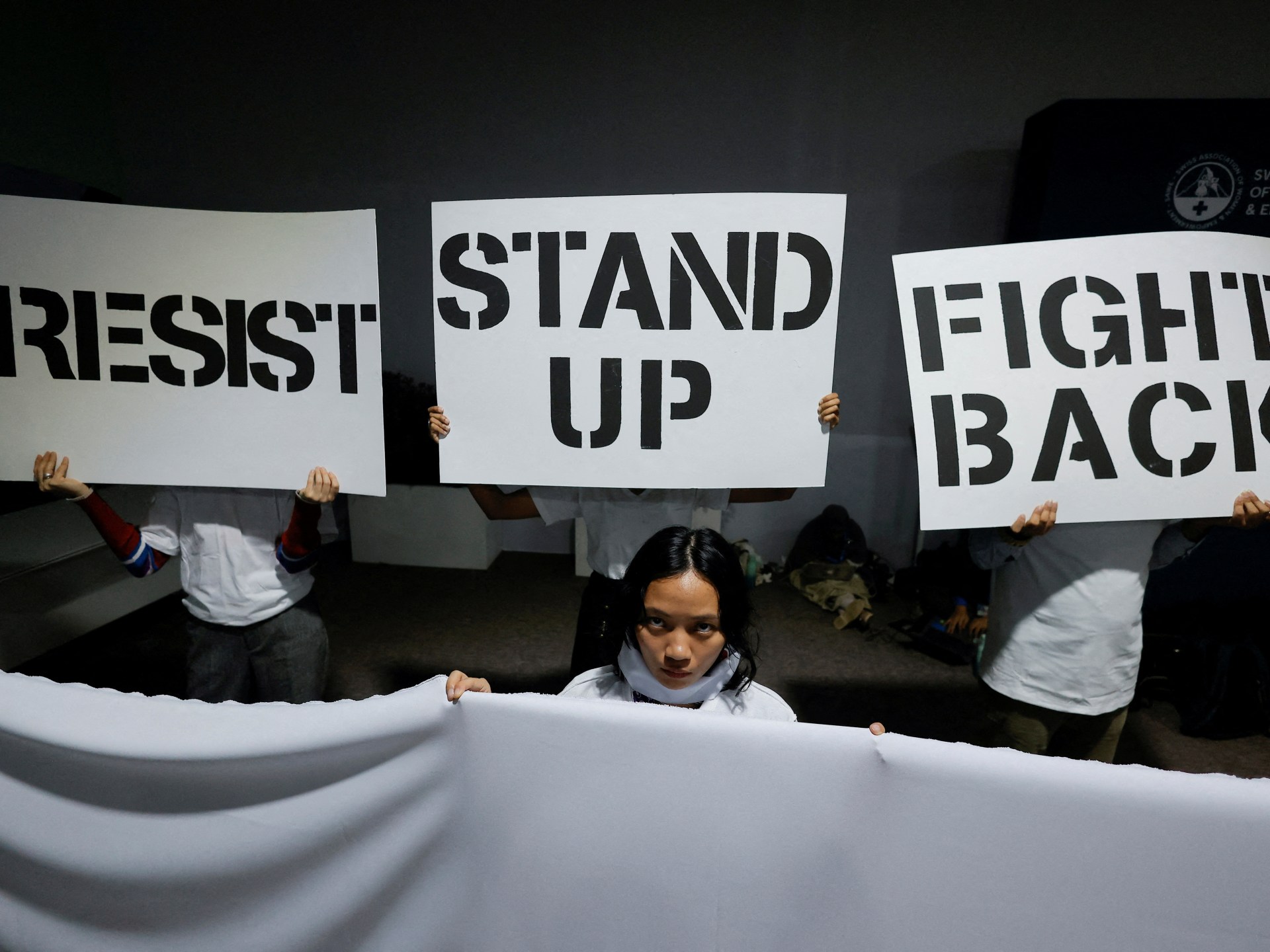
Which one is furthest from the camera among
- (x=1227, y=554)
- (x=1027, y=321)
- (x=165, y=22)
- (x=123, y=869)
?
(x=165, y=22)

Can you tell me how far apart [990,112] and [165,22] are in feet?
14.7

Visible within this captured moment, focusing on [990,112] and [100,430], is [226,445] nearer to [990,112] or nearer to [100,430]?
[100,430]

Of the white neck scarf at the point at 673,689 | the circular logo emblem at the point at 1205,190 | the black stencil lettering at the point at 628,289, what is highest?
the circular logo emblem at the point at 1205,190

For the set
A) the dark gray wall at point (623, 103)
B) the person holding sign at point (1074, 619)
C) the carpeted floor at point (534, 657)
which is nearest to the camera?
the person holding sign at point (1074, 619)

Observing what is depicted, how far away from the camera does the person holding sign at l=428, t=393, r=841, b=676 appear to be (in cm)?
136

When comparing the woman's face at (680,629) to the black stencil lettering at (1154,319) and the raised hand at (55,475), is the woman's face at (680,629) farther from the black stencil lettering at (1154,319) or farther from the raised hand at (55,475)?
the raised hand at (55,475)

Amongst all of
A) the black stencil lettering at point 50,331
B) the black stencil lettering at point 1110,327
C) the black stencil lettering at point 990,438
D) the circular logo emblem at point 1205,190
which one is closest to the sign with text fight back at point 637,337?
the black stencil lettering at point 990,438

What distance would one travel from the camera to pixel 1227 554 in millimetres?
2713

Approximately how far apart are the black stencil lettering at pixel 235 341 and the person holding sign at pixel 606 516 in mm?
482

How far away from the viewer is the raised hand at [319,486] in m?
1.16

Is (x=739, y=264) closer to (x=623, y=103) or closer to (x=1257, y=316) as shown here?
(x=1257, y=316)

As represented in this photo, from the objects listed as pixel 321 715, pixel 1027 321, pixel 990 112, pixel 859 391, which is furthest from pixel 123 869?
pixel 990 112


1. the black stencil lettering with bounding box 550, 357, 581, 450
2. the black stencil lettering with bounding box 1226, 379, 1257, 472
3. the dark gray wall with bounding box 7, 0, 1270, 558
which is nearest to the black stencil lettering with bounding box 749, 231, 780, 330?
the black stencil lettering with bounding box 550, 357, 581, 450

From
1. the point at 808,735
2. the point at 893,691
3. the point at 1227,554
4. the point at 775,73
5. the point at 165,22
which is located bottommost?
the point at 893,691
